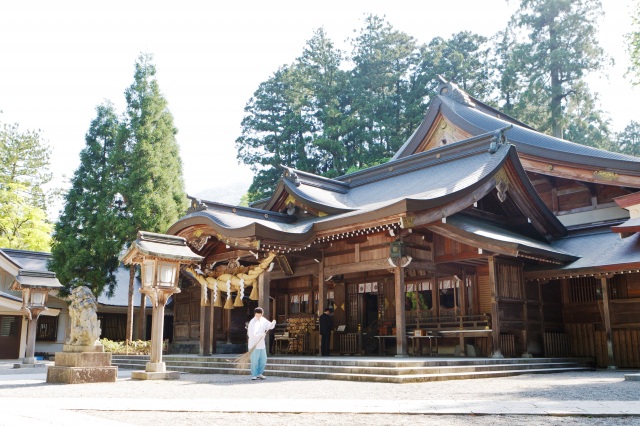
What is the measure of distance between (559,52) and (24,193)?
36.1 m

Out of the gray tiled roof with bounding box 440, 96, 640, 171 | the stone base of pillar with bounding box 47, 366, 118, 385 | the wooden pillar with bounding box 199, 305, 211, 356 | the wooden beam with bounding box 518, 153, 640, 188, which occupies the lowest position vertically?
the stone base of pillar with bounding box 47, 366, 118, 385

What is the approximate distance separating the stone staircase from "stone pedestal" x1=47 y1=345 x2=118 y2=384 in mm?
3388

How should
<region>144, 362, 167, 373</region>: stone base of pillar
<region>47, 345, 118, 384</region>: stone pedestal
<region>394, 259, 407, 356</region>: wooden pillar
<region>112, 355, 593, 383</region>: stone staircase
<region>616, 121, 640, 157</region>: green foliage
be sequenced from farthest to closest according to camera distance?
<region>616, 121, 640, 157</region>: green foliage < <region>394, 259, 407, 356</region>: wooden pillar < <region>144, 362, 167, 373</region>: stone base of pillar < <region>112, 355, 593, 383</region>: stone staircase < <region>47, 345, 118, 384</region>: stone pedestal

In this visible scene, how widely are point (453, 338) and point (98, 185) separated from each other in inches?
639

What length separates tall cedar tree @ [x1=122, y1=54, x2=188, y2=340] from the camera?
23125 millimetres

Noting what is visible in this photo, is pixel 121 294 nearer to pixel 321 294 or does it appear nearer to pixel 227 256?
pixel 227 256

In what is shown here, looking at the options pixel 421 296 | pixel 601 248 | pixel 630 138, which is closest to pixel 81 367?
pixel 421 296

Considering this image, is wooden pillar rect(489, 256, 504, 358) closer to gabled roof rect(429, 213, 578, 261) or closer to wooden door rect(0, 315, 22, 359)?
gabled roof rect(429, 213, 578, 261)

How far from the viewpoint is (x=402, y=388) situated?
9.89 meters

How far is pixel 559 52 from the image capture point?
36.1 m

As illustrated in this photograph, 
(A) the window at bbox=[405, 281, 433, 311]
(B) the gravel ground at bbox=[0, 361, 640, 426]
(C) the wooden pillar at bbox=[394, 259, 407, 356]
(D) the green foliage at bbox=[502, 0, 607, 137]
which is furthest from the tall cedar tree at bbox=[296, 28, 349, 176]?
(B) the gravel ground at bbox=[0, 361, 640, 426]

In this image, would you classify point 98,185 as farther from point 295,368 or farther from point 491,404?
point 491,404

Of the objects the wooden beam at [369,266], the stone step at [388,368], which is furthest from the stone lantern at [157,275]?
the wooden beam at [369,266]

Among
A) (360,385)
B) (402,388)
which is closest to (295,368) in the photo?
(360,385)
